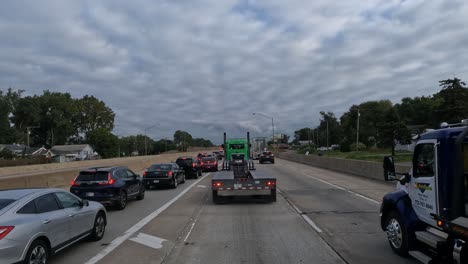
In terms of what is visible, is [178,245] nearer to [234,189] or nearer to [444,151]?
[444,151]

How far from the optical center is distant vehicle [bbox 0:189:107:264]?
624cm

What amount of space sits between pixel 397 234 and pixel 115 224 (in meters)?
7.18

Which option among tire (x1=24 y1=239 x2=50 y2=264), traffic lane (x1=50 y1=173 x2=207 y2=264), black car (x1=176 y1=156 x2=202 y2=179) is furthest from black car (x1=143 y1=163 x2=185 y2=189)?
tire (x1=24 y1=239 x2=50 y2=264)

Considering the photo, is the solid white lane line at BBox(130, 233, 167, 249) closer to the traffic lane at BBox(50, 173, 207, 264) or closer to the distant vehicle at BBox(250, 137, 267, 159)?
the traffic lane at BBox(50, 173, 207, 264)

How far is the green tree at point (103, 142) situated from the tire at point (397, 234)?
417 ft

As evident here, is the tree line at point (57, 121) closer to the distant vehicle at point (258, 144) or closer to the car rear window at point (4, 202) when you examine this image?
the distant vehicle at point (258, 144)

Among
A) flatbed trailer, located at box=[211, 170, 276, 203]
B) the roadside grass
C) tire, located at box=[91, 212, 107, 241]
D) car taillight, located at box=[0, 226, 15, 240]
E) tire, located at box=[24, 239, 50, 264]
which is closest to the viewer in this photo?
car taillight, located at box=[0, 226, 15, 240]

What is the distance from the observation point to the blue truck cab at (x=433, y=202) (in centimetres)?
578

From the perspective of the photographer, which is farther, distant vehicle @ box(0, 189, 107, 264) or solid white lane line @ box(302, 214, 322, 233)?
solid white lane line @ box(302, 214, 322, 233)

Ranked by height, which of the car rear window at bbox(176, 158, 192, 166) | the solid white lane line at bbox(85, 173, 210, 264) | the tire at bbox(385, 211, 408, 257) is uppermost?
the car rear window at bbox(176, 158, 192, 166)

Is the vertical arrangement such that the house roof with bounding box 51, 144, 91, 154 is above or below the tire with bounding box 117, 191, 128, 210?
above

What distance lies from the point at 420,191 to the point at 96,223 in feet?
21.2

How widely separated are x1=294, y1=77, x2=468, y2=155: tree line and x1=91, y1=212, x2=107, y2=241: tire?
19.0 metres

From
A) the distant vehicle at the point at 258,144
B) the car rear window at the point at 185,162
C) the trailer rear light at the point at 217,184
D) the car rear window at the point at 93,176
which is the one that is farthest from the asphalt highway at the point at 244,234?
the distant vehicle at the point at 258,144
